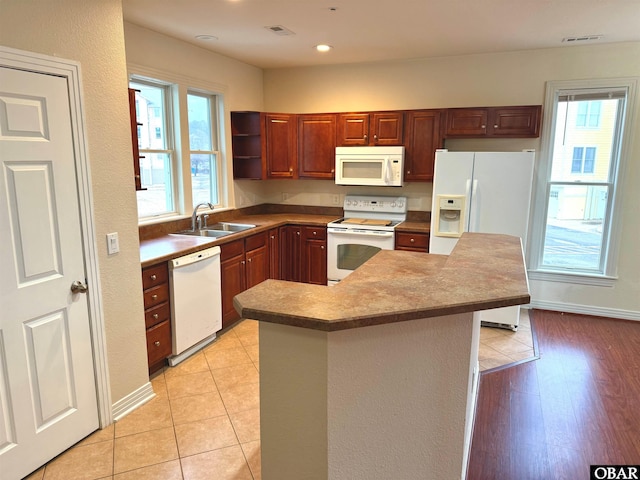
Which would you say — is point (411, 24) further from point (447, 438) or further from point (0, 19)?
point (447, 438)

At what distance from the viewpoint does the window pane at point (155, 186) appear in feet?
12.4

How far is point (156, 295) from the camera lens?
3.04 m

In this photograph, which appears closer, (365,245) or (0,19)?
(0,19)

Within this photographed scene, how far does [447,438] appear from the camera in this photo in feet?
5.32

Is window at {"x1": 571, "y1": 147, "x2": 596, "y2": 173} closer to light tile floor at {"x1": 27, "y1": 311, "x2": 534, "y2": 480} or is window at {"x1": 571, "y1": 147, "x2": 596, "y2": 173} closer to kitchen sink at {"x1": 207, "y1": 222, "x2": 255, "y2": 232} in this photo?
light tile floor at {"x1": 27, "y1": 311, "x2": 534, "y2": 480}

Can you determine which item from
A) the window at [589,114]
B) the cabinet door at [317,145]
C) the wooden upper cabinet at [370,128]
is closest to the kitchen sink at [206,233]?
the cabinet door at [317,145]

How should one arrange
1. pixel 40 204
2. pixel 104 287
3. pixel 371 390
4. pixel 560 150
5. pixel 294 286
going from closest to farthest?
pixel 371 390
pixel 294 286
pixel 40 204
pixel 104 287
pixel 560 150

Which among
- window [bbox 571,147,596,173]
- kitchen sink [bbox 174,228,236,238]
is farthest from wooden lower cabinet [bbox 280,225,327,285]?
window [bbox 571,147,596,173]

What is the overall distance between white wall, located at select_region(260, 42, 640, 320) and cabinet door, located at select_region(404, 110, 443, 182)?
28 cm

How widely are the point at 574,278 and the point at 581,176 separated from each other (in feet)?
3.41

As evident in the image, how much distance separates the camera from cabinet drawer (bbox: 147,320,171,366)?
3.02m

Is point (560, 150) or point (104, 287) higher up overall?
point (560, 150)

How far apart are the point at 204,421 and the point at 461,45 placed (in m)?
3.82

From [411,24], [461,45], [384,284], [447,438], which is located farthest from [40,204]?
[461,45]
